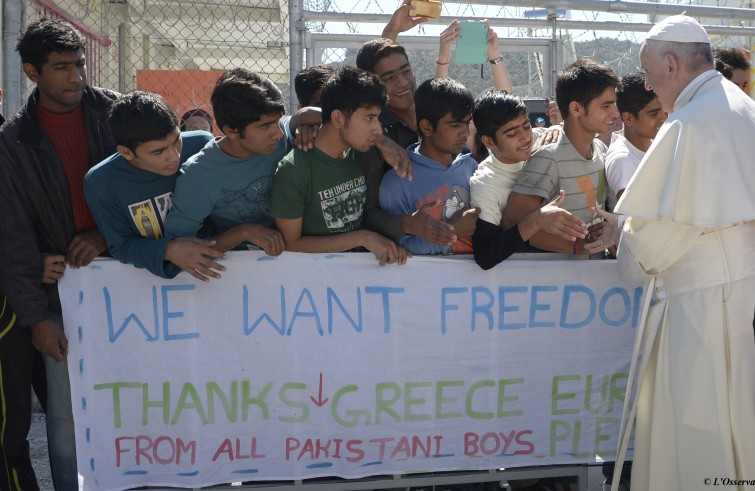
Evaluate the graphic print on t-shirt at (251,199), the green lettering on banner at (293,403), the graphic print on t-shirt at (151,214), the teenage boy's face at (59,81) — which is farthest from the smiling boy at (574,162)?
the teenage boy's face at (59,81)

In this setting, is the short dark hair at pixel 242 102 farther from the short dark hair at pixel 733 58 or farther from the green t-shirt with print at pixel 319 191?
the short dark hair at pixel 733 58

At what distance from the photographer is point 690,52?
3.46m

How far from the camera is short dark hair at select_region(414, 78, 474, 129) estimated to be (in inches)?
156

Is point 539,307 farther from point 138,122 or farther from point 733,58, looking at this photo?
point 733,58

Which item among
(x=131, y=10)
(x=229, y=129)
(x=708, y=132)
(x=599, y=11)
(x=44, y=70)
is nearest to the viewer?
(x=708, y=132)

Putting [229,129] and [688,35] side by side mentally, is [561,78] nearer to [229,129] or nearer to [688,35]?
[688,35]

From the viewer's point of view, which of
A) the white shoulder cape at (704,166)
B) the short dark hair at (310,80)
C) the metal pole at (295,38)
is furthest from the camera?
the metal pole at (295,38)

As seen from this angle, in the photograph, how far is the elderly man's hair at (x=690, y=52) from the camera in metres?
3.45

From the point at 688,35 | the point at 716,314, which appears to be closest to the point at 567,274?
the point at 716,314

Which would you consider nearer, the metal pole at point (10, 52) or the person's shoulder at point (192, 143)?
the person's shoulder at point (192, 143)

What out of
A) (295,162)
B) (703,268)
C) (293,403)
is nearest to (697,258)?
(703,268)

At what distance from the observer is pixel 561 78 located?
13.5ft

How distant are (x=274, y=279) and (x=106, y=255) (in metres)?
0.84

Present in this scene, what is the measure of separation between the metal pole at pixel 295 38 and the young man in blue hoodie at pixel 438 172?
157 centimetres
